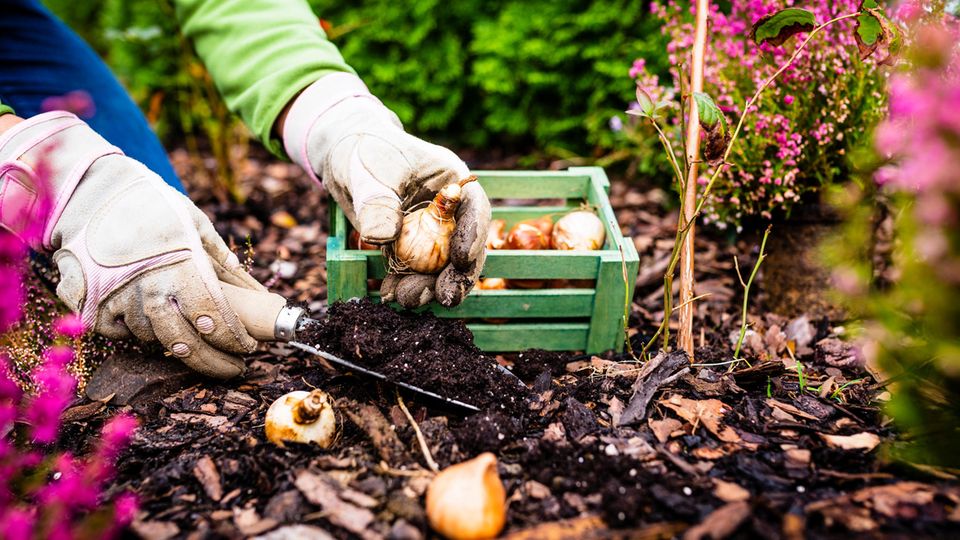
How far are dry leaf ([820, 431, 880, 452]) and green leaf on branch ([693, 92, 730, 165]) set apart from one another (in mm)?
817

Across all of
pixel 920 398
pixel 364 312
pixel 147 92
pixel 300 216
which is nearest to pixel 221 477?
pixel 364 312

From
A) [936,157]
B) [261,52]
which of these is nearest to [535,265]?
[936,157]

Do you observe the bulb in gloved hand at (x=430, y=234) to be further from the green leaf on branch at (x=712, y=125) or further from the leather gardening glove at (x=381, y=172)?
the green leaf on branch at (x=712, y=125)

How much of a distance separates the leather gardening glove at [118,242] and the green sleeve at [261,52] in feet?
2.03

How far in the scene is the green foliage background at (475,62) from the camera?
3.87 meters

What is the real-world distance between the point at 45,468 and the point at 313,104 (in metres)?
1.41

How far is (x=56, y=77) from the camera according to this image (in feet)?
9.49

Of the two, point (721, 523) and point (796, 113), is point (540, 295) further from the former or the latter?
point (796, 113)

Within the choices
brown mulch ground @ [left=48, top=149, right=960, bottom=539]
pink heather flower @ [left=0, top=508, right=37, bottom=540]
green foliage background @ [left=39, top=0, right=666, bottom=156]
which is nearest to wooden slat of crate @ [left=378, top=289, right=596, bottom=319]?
brown mulch ground @ [left=48, top=149, right=960, bottom=539]

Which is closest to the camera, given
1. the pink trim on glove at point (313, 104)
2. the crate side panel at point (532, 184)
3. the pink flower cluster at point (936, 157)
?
the pink flower cluster at point (936, 157)

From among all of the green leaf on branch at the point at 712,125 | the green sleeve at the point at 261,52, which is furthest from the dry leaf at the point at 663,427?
the green sleeve at the point at 261,52

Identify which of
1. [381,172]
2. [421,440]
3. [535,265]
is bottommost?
[421,440]

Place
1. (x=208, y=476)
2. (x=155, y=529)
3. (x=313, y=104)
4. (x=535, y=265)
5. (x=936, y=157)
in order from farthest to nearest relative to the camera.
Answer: (x=313, y=104) → (x=535, y=265) → (x=208, y=476) → (x=155, y=529) → (x=936, y=157)

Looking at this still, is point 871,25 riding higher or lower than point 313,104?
higher
